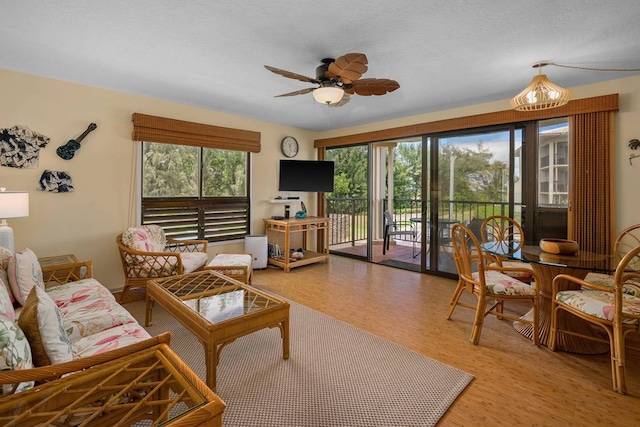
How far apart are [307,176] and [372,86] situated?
2.73 meters

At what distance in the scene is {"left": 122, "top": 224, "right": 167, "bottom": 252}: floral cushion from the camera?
3236mm

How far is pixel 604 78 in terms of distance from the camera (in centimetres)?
297

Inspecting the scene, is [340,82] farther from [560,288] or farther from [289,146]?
[289,146]

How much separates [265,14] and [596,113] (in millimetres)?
3269

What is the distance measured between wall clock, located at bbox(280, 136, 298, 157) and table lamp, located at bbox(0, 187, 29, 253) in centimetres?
336

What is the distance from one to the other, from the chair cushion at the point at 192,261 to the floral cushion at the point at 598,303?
3.33m

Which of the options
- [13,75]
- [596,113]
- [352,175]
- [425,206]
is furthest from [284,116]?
[596,113]

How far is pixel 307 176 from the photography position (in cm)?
512

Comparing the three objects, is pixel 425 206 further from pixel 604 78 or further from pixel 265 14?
pixel 265 14

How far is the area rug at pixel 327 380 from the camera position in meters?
1.62

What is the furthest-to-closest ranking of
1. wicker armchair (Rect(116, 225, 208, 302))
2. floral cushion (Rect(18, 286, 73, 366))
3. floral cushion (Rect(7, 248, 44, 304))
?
wicker armchair (Rect(116, 225, 208, 302))
floral cushion (Rect(7, 248, 44, 304))
floral cushion (Rect(18, 286, 73, 366))

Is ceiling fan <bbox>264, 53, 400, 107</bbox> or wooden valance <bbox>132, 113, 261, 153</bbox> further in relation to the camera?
wooden valance <bbox>132, 113, 261, 153</bbox>

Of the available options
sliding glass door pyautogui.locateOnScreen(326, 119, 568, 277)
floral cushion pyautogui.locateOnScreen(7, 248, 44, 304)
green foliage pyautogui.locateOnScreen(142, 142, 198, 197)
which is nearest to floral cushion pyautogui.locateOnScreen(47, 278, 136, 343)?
floral cushion pyautogui.locateOnScreen(7, 248, 44, 304)

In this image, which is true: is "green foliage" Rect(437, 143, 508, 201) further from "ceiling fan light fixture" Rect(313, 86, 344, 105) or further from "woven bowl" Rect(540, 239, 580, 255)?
"ceiling fan light fixture" Rect(313, 86, 344, 105)
